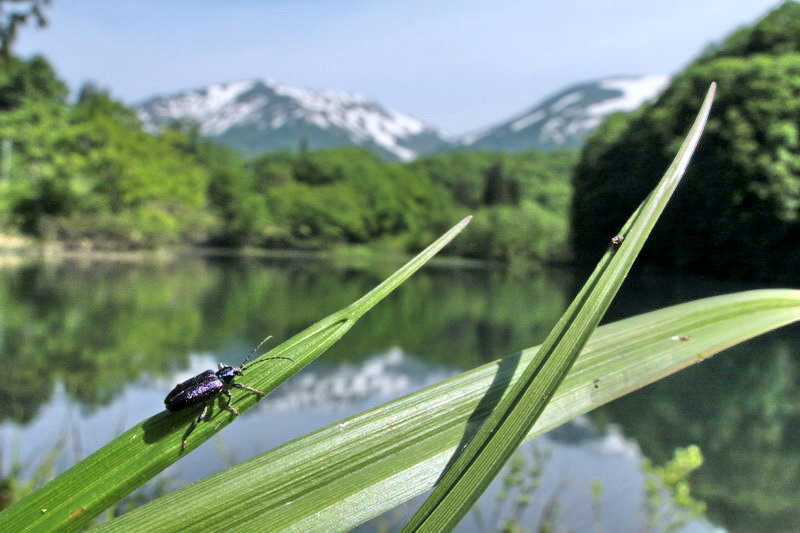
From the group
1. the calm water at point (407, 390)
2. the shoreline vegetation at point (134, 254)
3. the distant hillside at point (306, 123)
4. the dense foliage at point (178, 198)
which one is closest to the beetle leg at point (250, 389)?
the calm water at point (407, 390)

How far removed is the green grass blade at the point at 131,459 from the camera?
133mm

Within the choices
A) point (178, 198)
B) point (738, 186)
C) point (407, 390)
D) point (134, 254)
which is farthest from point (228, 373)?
point (178, 198)

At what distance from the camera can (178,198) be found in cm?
1234

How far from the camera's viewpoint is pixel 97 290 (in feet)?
11.3

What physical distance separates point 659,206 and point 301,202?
1091cm

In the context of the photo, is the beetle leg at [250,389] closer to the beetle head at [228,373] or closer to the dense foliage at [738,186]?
the beetle head at [228,373]

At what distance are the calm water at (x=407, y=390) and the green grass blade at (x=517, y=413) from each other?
203 millimetres

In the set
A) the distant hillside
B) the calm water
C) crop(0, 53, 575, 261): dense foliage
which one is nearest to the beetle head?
the calm water

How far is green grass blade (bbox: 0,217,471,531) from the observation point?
0.13 m

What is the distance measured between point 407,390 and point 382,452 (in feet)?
3.93

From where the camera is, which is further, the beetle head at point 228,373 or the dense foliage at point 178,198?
the dense foliage at point 178,198

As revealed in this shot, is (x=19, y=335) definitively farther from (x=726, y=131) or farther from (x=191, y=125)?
(x=191, y=125)

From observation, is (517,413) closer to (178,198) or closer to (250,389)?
(250,389)

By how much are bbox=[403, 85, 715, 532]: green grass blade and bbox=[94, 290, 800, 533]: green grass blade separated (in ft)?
0.04
